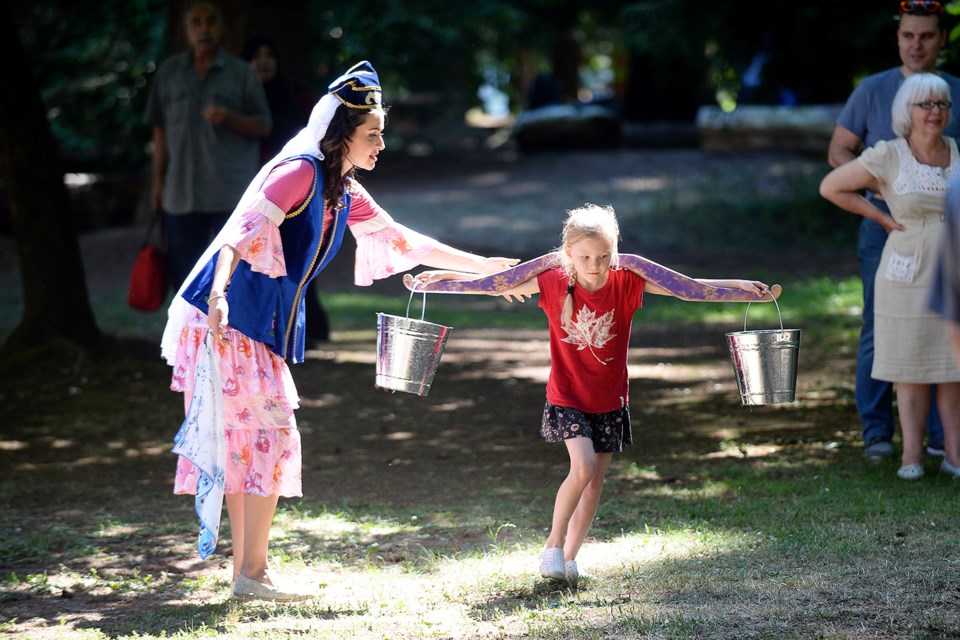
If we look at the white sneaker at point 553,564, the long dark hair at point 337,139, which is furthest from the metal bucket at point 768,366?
the long dark hair at point 337,139

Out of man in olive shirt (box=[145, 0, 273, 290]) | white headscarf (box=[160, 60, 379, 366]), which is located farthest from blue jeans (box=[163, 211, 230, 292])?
white headscarf (box=[160, 60, 379, 366])

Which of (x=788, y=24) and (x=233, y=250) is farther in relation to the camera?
(x=788, y=24)

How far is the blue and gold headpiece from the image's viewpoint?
4430 mm

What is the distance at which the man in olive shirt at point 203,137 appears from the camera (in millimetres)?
8023

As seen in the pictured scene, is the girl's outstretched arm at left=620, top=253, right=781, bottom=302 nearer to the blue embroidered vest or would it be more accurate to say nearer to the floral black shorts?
the floral black shorts

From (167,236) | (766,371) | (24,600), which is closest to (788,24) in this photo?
(167,236)

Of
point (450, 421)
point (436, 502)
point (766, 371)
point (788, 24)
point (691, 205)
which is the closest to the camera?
point (766, 371)

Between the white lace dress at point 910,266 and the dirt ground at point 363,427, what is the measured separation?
1.32 metres

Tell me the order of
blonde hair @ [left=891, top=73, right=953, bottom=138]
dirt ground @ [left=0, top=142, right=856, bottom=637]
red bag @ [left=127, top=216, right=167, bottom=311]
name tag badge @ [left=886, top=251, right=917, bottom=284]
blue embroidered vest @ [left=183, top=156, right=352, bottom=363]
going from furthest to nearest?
red bag @ [left=127, top=216, right=167, bottom=311], dirt ground @ [left=0, top=142, right=856, bottom=637], name tag badge @ [left=886, top=251, right=917, bottom=284], blonde hair @ [left=891, top=73, right=953, bottom=138], blue embroidered vest @ [left=183, top=156, right=352, bottom=363]

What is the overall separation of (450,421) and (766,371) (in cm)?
373

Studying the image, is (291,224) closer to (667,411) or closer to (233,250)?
(233,250)

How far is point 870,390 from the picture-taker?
21.4 ft

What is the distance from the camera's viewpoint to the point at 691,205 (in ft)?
62.0

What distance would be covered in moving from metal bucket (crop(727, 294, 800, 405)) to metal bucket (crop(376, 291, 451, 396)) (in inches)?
44.5
